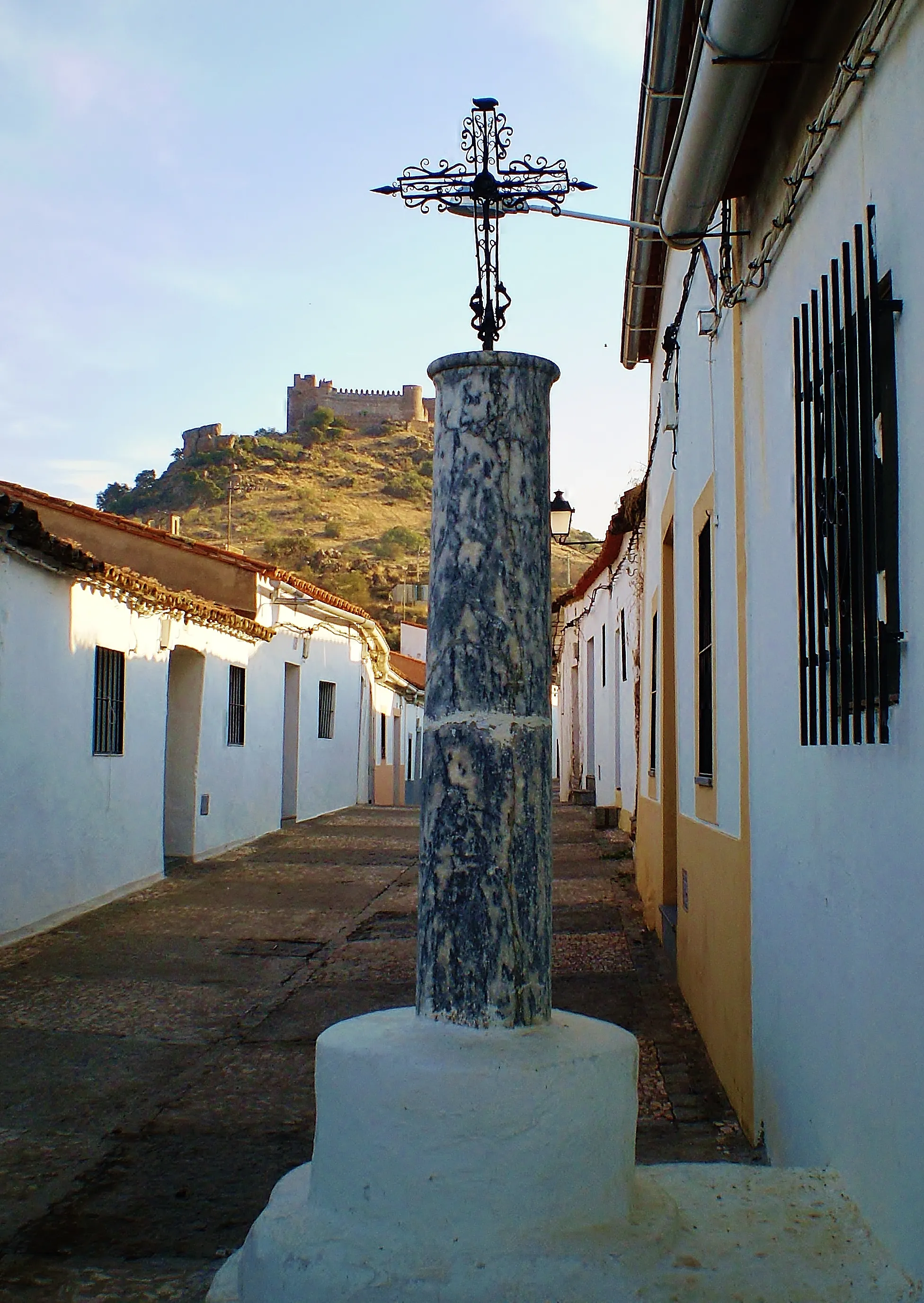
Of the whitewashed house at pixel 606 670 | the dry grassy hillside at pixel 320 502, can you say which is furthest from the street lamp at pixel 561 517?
the dry grassy hillside at pixel 320 502

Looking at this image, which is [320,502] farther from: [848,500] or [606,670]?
[848,500]

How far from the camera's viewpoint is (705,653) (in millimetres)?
5691

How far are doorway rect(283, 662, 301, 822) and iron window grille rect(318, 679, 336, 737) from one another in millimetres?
1343

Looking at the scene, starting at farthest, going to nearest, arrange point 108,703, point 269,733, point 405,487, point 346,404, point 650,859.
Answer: point 346,404, point 405,487, point 269,733, point 108,703, point 650,859

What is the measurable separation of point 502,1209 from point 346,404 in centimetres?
7994

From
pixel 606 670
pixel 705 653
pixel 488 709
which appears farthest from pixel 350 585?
pixel 488 709

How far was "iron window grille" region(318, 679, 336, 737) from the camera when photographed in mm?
18297

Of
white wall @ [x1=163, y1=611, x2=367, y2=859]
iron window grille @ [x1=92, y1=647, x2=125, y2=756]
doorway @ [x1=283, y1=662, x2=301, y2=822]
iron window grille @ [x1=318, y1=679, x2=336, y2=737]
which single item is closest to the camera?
iron window grille @ [x1=92, y1=647, x2=125, y2=756]

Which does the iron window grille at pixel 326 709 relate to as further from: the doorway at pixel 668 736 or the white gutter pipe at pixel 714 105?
the white gutter pipe at pixel 714 105

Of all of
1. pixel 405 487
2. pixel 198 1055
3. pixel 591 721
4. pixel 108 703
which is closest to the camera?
pixel 198 1055

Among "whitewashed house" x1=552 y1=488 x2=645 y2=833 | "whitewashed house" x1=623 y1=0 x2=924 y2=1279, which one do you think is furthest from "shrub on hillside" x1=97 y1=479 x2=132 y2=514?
"whitewashed house" x1=623 y1=0 x2=924 y2=1279

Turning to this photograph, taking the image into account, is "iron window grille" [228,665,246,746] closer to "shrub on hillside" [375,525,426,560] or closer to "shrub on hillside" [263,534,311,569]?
"shrub on hillside" [263,534,311,569]

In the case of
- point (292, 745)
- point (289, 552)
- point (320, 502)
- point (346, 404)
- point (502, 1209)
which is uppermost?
point (346, 404)

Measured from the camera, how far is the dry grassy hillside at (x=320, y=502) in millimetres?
50031
